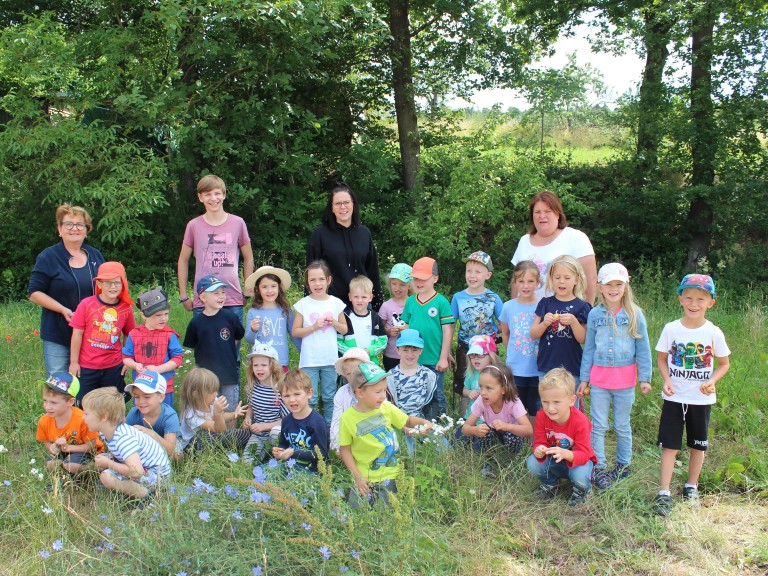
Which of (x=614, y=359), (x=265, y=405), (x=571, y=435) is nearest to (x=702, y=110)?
(x=614, y=359)

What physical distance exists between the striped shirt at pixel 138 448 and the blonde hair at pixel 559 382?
2.40 metres

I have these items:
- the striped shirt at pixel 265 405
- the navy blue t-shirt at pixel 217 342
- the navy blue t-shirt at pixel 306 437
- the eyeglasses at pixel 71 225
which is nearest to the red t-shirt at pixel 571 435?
the navy blue t-shirt at pixel 306 437

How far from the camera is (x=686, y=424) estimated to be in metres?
4.40

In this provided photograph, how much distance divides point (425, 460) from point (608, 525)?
45.6 inches

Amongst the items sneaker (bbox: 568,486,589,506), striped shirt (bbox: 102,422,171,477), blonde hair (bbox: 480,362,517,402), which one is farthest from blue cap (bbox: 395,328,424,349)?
striped shirt (bbox: 102,422,171,477)

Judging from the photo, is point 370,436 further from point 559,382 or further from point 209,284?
point 209,284

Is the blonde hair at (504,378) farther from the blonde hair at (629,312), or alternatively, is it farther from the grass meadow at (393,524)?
the blonde hair at (629,312)

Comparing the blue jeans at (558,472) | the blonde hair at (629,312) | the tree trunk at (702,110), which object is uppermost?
the tree trunk at (702,110)

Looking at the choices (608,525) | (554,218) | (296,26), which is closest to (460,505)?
(608,525)

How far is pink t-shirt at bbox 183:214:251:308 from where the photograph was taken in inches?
213

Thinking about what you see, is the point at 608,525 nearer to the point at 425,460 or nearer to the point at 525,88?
the point at 425,460

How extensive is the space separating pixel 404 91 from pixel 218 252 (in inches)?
316

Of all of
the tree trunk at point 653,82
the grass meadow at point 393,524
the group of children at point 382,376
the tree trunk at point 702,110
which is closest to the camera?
the grass meadow at point 393,524

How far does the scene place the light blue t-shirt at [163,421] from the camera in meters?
4.56
